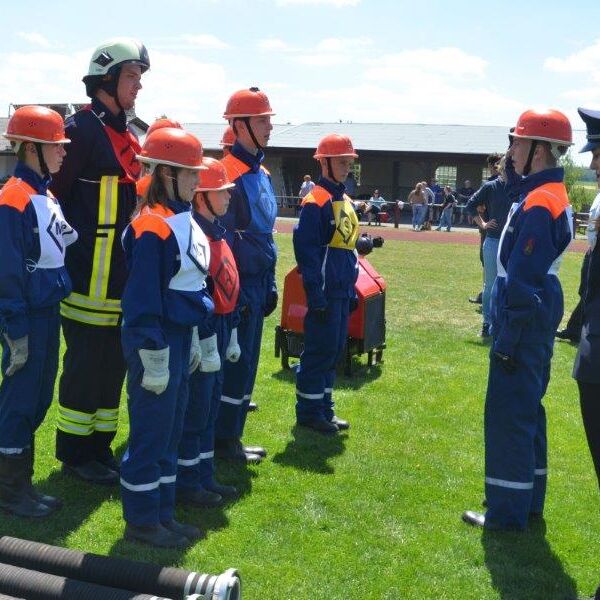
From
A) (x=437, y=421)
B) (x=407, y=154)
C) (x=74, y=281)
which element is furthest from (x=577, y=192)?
(x=74, y=281)

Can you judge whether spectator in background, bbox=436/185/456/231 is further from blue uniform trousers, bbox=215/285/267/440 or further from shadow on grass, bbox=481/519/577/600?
shadow on grass, bbox=481/519/577/600

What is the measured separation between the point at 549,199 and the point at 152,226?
2199 millimetres

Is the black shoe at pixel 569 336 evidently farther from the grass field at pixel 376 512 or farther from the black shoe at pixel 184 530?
the black shoe at pixel 184 530

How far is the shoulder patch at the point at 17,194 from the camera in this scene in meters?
4.82

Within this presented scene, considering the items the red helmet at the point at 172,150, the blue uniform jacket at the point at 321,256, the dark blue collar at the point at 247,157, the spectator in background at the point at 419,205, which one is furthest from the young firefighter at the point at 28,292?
the spectator in background at the point at 419,205

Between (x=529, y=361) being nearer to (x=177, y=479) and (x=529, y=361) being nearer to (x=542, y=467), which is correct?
(x=542, y=467)

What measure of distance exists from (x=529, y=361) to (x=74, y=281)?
2.88 metres

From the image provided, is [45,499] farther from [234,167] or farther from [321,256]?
[321,256]

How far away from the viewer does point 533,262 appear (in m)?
4.73

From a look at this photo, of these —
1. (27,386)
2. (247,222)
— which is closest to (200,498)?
(27,386)

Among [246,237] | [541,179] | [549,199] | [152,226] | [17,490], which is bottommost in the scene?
[17,490]

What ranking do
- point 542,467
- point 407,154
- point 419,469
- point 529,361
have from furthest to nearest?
point 407,154, point 419,469, point 542,467, point 529,361

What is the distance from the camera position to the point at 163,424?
465cm

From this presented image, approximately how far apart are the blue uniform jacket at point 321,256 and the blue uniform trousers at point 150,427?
214cm
